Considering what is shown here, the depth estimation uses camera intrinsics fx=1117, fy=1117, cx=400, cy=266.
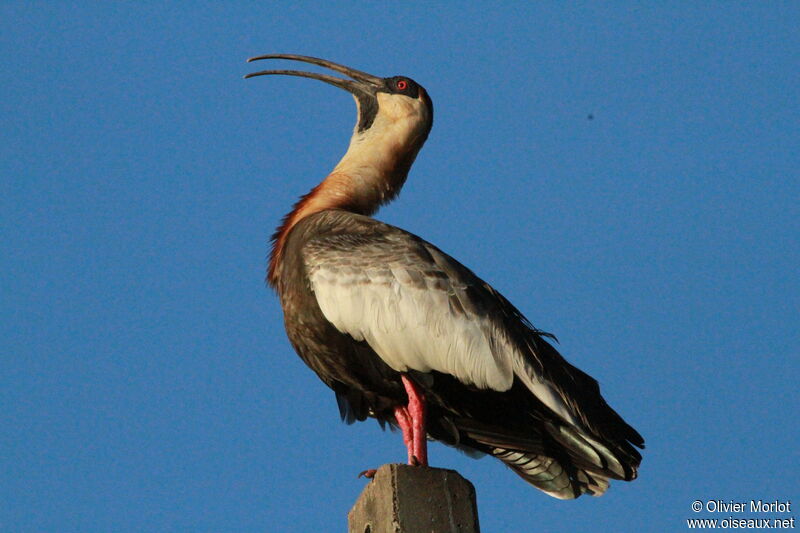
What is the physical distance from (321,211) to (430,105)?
5.05 ft

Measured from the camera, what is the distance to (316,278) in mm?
6801

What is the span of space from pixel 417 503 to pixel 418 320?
164cm

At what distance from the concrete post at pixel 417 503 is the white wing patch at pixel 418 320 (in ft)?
4.19

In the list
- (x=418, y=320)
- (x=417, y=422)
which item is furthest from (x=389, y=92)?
(x=417, y=422)

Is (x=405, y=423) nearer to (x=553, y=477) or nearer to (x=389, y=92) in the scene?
(x=553, y=477)

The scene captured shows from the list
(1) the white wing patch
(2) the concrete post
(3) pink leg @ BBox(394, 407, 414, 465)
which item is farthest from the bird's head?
(2) the concrete post

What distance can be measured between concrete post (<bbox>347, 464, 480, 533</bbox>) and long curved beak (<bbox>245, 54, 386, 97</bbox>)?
4.06m

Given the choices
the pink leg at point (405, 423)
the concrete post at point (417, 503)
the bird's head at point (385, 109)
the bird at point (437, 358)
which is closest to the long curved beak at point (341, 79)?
the bird's head at point (385, 109)

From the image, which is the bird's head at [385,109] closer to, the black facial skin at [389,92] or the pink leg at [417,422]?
the black facial skin at [389,92]

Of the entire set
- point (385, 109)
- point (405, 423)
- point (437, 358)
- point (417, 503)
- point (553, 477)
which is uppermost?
point (385, 109)

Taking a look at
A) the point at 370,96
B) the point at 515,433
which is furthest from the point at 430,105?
the point at 515,433

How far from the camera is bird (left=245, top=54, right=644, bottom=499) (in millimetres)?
6570

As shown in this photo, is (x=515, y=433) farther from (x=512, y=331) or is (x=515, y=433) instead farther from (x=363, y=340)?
(x=363, y=340)

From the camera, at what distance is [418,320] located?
6.62m
